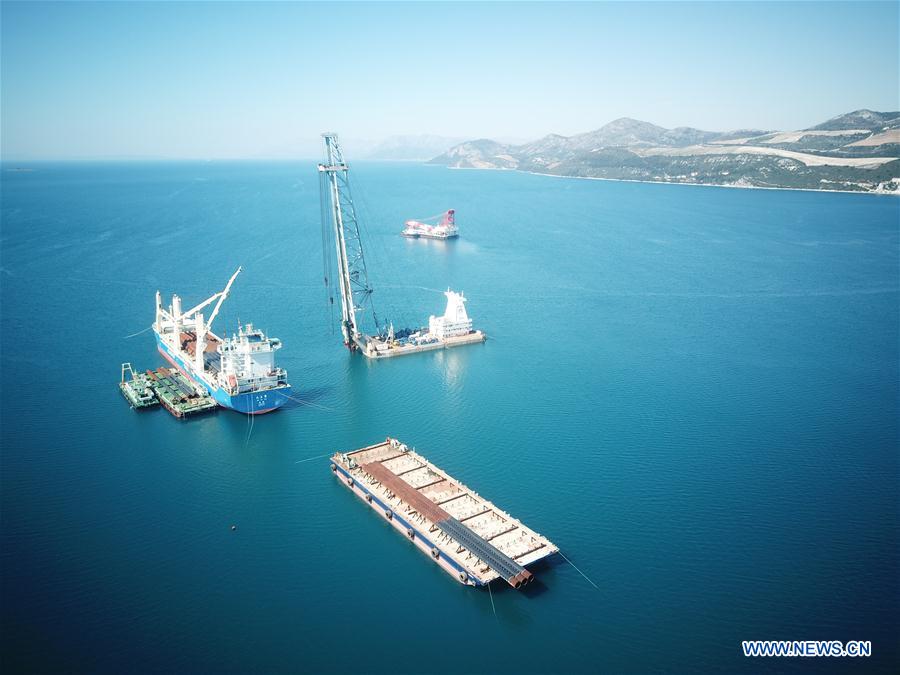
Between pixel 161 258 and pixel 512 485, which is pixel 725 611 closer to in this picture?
pixel 512 485

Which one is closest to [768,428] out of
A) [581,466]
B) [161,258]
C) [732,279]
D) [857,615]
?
[581,466]

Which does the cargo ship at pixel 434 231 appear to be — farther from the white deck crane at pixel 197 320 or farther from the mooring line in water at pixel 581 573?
the mooring line in water at pixel 581 573

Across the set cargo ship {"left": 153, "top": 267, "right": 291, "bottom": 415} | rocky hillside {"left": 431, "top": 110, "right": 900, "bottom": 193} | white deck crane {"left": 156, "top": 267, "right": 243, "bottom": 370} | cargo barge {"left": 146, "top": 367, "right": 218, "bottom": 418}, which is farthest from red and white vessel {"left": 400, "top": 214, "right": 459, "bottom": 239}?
rocky hillside {"left": 431, "top": 110, "right": 900, "bottom": 193}

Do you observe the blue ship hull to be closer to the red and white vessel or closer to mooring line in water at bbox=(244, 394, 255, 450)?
mooring line in water at bbox=(244, 394, 255, 450)

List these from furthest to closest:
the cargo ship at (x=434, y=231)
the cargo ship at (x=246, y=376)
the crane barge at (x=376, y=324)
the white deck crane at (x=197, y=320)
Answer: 1. the cargo ship at (x=434, y=231)
2. the crane barge at (x=376, y=324)
3. the white deck crane at (x=197, y=320)
4. the cargo ship at (x=246, y=376)

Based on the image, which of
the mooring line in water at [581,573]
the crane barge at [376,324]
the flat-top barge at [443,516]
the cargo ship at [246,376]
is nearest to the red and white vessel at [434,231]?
the crane barge at [376,324]
